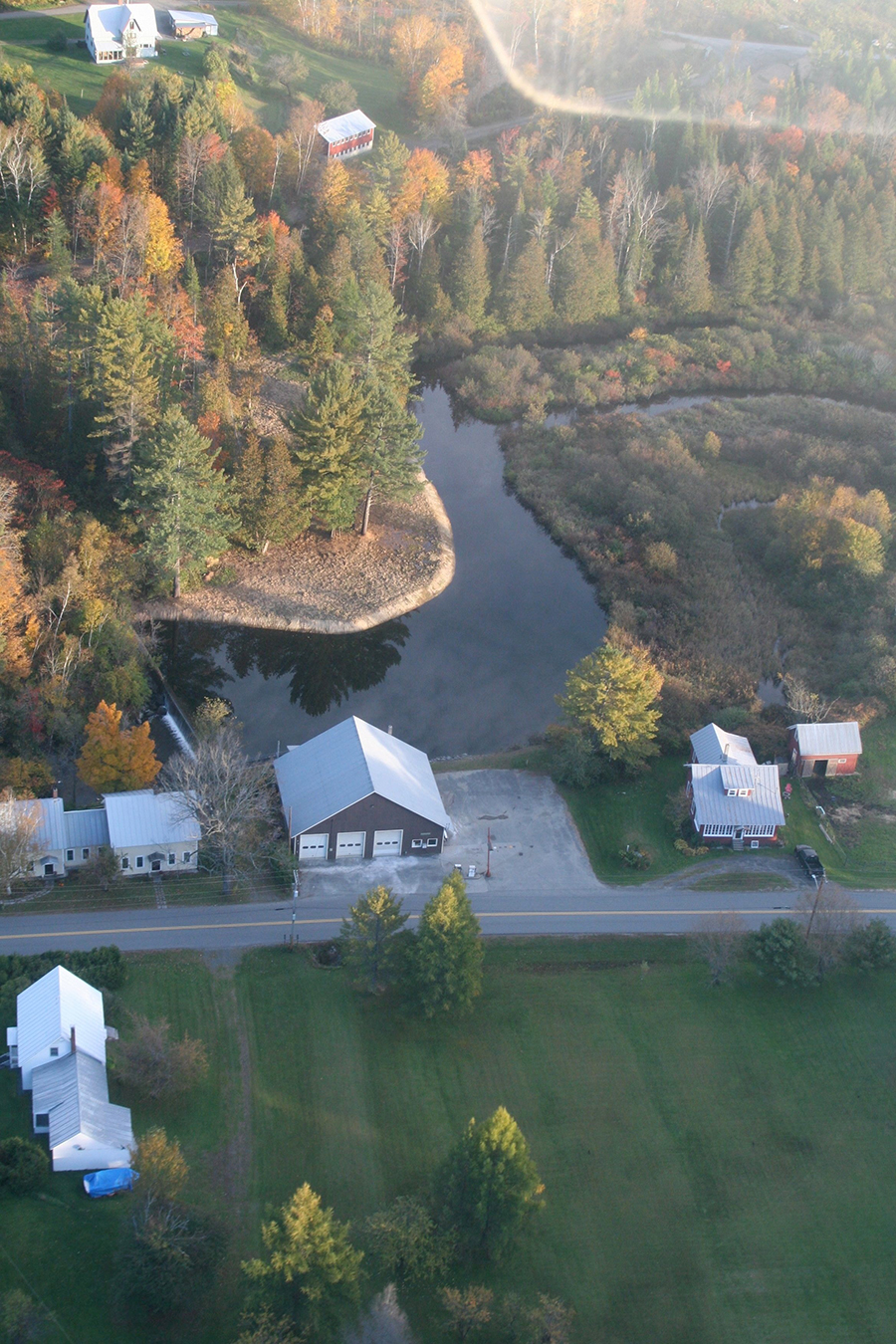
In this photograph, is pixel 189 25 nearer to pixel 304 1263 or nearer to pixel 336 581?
pixel 336 581

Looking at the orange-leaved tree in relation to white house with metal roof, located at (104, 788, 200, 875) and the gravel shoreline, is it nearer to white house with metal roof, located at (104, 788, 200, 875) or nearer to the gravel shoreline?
white house with metal roof, located at (104, 788, 200, 875)

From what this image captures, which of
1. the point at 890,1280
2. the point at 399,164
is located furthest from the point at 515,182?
the point at 890,1280

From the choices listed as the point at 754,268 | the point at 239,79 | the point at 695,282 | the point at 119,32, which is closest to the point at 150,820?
the point at 695,282

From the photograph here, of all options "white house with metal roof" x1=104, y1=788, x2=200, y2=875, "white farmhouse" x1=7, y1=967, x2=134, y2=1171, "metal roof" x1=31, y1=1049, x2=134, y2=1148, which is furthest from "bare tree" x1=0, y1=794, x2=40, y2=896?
"metal roof" x1=31, y1=1049, x2=134, y2=1148

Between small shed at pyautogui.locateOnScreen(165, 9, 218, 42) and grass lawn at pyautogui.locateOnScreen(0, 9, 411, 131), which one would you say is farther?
small shed at pyautogui.locateOnScreen(165, 9, 218, 42)

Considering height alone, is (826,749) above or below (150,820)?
below

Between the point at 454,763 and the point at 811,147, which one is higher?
the point at 811,147

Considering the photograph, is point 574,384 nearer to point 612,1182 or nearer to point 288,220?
point 288,220
